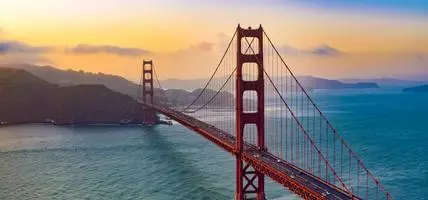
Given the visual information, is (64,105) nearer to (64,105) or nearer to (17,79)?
(64,105)

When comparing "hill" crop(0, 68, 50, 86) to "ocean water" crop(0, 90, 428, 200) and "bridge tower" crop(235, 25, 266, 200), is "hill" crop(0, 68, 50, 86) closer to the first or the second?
"ocean water" crop(0, 90, 428, 200)

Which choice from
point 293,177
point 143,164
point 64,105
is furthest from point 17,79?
point 293,177

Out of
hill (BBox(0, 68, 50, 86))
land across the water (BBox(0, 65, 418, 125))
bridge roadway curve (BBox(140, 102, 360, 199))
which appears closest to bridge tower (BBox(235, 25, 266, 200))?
bridge roadway curve (BBox(140, 102, 360, 199))

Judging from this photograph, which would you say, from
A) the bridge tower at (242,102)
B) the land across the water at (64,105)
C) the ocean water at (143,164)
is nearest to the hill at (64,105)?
the land across the water at (64,105)

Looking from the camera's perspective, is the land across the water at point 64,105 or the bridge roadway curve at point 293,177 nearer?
the bridge roadway curve at point 293,177

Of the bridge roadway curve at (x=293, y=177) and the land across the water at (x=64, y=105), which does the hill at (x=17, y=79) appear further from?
the bridge roadway curve at (x=293, y=177)

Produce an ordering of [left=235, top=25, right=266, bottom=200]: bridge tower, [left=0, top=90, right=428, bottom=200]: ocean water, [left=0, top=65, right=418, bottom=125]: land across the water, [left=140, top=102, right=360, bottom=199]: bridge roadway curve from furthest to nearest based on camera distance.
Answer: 1. [left=0, top=65, right=418, bottom=125]: land across the water
2. [left=0, top=90, right=428, bottom=200]: ocean water
3. [left=235, top=25, right=266, bottom=200]: bridge tower
4. [left=140, top=102, right=360, bottom=199]: bridge roadway curve

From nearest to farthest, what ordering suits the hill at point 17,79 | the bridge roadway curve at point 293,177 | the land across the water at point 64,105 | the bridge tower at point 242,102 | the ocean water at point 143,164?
the bridge roadway curve at point 293,177 < the bridge tower at point 242,102 < the ocean water at point 143,164 < the land across the water at point 64,105 < the hill at point 17,79

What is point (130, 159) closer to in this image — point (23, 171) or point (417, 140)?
point (23, 171)
